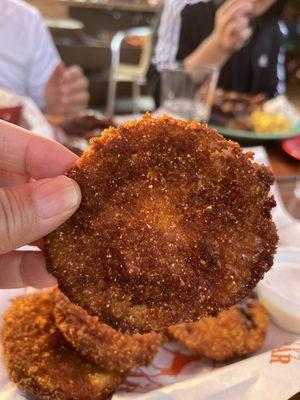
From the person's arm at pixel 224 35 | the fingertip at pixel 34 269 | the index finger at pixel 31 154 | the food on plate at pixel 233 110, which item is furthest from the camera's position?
the food on plate at pixel 233 110

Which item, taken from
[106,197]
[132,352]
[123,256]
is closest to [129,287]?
[123,256]

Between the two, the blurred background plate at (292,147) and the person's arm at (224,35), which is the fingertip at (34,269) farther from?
the person's arm at (224,35)

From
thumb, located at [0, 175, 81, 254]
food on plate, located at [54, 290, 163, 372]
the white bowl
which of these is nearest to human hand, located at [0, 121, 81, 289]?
thumb, located at [0, 175, 81, 254]

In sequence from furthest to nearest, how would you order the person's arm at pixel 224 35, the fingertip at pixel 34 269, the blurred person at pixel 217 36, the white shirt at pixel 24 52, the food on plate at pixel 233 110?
1. the white shirt at pixel 24 52
2. the food on plate at pixel 233 110
3. the person's arm at pixel 224 35
4. the blurred person at pixel 217 36
5. the fingertip at pixel 34 269

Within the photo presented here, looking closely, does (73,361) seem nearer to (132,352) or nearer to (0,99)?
(132,352)

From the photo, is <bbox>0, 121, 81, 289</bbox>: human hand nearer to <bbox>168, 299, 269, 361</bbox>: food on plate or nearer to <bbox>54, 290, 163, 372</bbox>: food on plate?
<bbox>54, 290, 163, 372</bbox>: food on plate

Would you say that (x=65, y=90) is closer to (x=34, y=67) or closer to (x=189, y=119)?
(x=34, y=67)

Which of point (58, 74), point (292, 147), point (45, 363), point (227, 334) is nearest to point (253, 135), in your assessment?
point (292, 147)

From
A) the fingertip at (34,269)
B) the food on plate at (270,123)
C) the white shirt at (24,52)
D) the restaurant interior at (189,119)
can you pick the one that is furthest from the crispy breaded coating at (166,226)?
the white shirt at (24,52)
